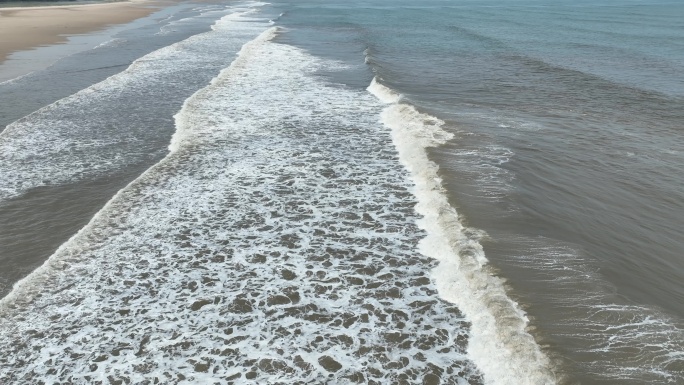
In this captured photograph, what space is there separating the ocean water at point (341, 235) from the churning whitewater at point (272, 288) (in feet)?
0.11

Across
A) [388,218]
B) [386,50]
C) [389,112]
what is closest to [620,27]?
[386,50]

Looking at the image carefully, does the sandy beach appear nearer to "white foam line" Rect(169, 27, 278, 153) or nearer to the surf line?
"white foam line" Rect(169, 27, 278, 153)

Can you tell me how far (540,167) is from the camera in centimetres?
1220

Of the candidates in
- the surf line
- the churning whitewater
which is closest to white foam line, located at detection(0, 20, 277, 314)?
the churning whitewater

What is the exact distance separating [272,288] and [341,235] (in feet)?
6.41

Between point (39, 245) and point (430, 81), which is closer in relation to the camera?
point (39, 245)

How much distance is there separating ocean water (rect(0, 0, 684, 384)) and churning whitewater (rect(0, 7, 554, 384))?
0.11 feet

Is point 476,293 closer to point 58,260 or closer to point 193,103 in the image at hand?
point 58,260

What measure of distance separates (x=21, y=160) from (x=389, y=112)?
10668 mm

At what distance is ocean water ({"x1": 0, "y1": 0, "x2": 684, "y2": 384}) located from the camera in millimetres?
6301

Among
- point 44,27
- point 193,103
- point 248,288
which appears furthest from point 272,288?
point 44,27

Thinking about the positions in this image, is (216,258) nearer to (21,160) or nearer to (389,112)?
(21,160)

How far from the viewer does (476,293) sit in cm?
739

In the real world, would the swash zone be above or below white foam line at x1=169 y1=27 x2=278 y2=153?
below
